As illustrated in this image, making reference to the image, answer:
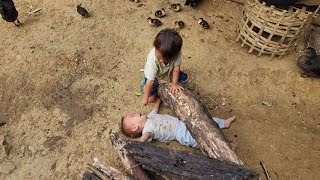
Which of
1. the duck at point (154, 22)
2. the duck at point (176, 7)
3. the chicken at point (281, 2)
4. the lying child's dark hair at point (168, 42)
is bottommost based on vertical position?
the duck at point (154, 22)

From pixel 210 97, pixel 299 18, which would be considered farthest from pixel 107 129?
pixel 299 18

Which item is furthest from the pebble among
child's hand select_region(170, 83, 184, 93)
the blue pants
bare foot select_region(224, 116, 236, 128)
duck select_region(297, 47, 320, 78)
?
duck select_region(297, 47, 320, 78)

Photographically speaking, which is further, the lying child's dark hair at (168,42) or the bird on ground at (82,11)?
the bird on ground at (82,11)

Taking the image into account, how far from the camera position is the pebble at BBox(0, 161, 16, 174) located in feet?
12.8

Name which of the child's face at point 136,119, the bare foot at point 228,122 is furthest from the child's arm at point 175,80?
the bare foot at point 228,122

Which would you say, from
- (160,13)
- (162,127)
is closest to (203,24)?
(160,13)

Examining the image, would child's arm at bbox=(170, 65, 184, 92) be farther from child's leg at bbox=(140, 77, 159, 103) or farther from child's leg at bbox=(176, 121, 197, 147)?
child's leg at bbox=(176, 121, 197, 147)

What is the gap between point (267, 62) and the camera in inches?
202

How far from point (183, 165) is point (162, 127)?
911 millimetres

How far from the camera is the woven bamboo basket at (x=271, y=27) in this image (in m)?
4.48

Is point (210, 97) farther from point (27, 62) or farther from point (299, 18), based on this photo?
point (27, 62)

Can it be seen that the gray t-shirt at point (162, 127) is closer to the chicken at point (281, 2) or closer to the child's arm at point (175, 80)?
the child's arm at point (175, 80)

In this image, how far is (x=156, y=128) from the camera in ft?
13.1

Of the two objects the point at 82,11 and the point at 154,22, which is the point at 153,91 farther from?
the point at 82,11
